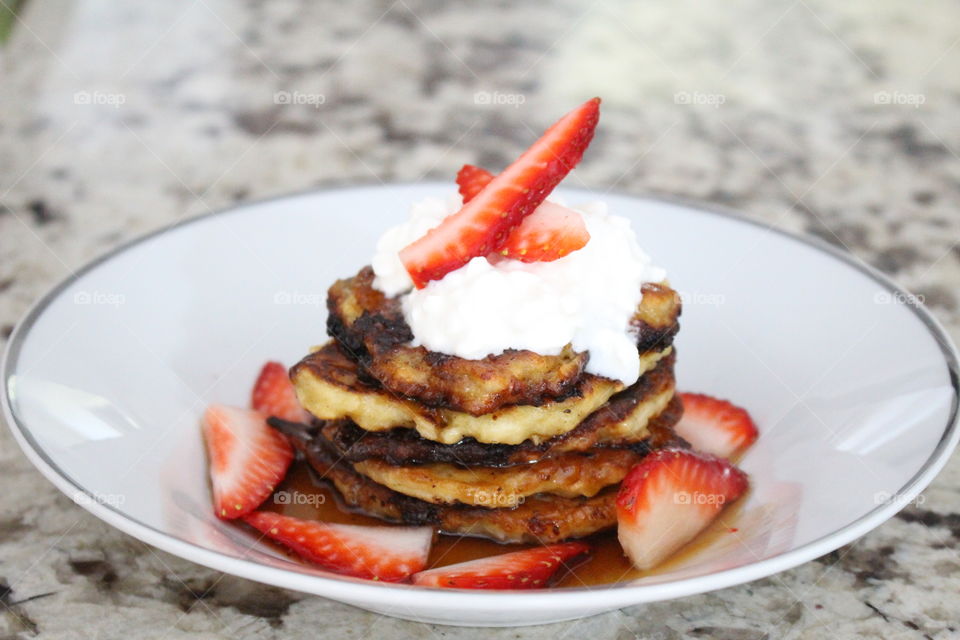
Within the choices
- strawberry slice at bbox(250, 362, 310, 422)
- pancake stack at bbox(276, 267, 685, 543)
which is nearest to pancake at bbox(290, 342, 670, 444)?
pancake stack at bbox(276, 267, 685, 543)

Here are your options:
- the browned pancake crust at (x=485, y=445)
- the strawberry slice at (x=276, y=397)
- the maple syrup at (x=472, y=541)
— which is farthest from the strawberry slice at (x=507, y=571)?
the strawberry slice at (x=276, y=397)

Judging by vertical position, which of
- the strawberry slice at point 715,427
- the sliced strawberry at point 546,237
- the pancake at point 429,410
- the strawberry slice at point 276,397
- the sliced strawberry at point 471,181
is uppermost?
the sliced strawberry at point 471,181

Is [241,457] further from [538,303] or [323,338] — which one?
[538,303]

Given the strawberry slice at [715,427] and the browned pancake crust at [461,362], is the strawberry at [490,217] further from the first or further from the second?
the strawberry slice at [715,427]

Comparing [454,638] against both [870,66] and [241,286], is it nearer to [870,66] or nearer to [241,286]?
[241,286]

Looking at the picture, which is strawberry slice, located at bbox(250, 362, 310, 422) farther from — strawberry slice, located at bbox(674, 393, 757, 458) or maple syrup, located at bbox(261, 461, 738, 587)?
strawberry slice, located at bbox(674, 393, 757, 458)

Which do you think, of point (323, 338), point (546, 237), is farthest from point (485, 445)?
point (323, 338)
